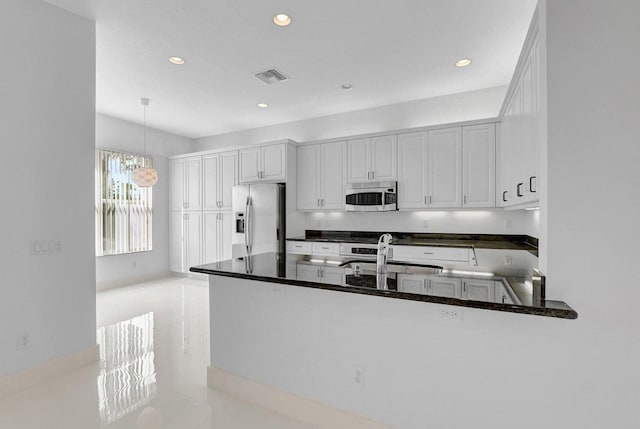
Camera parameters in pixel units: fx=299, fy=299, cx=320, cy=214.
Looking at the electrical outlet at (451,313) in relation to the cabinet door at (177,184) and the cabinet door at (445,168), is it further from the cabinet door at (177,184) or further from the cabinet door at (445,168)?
the cabinet door at (177,184)

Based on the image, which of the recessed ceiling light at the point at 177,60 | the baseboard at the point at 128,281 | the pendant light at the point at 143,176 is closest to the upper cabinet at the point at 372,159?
the recessed ceiling light at the point at 177,60

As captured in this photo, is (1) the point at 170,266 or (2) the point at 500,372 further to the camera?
(1) the point at 170,266

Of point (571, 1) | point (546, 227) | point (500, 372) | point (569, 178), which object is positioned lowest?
point (500, 372)

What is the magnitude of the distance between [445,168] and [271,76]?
8.33ft

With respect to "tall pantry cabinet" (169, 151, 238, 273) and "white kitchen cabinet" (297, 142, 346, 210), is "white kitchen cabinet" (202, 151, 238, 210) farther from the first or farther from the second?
"white kitchen cabinet" (297, 142, 346, 210)

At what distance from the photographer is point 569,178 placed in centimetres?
129

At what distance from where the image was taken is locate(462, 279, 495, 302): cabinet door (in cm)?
135

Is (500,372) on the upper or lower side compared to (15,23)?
lower

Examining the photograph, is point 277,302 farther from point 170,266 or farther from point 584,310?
point 170,266

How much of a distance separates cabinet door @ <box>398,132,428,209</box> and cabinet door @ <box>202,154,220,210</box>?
3.31 m

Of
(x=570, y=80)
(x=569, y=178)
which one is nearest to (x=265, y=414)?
(x=569, y=178)

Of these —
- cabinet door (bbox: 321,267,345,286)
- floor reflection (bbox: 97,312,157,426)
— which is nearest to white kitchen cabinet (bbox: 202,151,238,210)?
floor reflection (bbox: 97,312,157,426)

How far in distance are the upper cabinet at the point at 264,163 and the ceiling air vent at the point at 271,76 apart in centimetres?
118

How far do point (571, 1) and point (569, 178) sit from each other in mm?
765
